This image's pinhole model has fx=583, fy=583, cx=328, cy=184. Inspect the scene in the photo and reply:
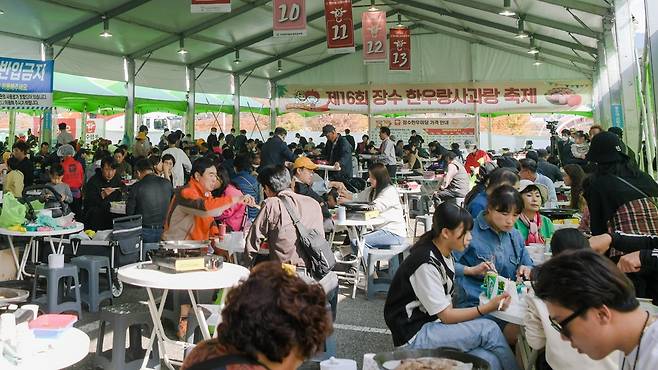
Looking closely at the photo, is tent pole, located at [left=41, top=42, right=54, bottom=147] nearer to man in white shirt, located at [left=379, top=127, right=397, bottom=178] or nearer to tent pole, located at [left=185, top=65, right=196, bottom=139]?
tent pole, located at [left=185, top=65, right=196, bottom=139]

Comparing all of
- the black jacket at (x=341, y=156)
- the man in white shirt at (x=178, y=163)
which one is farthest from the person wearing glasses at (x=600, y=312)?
the black jacket at (x=341, y=156)

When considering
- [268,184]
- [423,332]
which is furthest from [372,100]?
[423,332]

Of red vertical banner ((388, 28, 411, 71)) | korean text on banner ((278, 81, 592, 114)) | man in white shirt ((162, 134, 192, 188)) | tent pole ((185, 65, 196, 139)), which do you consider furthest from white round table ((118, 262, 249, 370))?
korean text on banner ((278, 81, 592, 114))

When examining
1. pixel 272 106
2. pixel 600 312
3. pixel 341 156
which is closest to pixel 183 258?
pixel 600 312

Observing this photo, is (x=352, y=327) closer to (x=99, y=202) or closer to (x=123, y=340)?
(x=123, y=340)

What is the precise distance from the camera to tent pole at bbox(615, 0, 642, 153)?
823cm

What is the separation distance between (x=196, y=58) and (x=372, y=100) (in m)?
5.85

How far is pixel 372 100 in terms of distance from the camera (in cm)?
1892

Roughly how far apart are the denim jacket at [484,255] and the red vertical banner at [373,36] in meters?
10.1

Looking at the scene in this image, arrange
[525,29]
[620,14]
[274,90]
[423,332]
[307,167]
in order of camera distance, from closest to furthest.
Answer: [423,332], [307,167], [620,14], [525,29], [274,90]

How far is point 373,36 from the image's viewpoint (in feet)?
43.0

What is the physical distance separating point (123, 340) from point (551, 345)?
Answer: 7.58 feet

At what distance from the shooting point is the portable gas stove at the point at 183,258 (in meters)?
2.98

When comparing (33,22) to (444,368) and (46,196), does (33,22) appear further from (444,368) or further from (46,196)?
(444,368)
